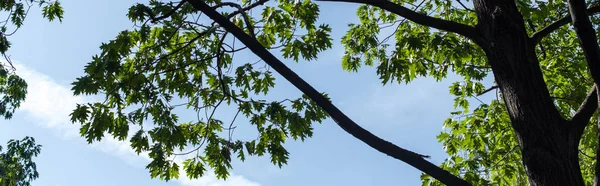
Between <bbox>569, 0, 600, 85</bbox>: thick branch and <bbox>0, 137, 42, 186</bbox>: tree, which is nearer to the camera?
<bbox>569, 0, 600, 85</bbox>: thick branch

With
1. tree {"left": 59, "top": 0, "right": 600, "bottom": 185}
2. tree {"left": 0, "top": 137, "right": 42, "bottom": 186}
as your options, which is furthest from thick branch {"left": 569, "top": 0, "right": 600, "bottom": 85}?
tree {"left": 0, "top": 137, "right": 42, "bottom": 186}

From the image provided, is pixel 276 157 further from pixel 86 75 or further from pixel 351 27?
pixel 351 27

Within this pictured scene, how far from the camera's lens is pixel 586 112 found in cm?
459

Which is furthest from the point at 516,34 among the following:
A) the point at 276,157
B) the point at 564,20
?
the point at 276,157

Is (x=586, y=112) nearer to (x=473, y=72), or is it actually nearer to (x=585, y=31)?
(x=585, y=31)

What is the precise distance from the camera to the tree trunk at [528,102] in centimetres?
418

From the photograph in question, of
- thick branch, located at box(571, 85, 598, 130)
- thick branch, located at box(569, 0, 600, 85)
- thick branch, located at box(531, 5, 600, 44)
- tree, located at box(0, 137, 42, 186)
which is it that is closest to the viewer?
thick branch, located at box(569, 0, 600, 85)

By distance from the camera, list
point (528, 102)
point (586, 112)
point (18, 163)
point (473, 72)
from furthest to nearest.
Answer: point (18, 163)
point (473, 72)
point (586, 112)
point (528, 102)

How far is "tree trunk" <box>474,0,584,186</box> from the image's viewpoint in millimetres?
4184

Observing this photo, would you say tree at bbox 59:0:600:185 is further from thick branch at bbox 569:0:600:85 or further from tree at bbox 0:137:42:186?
tree at bbox 0:137:42:186

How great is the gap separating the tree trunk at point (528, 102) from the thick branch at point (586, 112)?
0.29ft

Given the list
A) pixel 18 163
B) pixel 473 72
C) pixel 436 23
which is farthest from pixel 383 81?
pixel 18 163

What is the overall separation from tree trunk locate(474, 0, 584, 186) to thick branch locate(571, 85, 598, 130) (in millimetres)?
89

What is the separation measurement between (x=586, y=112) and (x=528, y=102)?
632 mm
